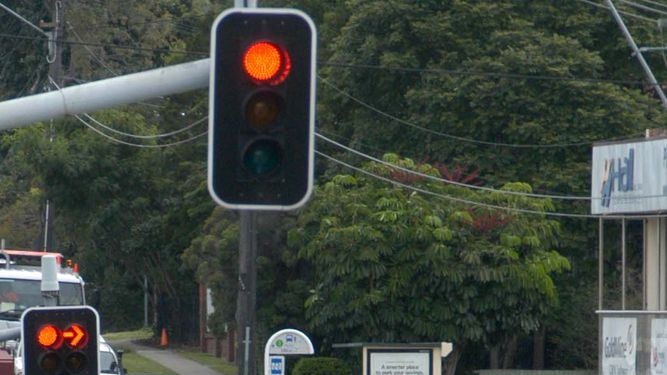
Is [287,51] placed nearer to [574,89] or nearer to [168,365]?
[574,89]

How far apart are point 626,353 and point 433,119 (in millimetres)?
9165

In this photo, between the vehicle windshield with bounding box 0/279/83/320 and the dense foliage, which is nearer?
the vehicle windshield with bounding box 0/279/83/320

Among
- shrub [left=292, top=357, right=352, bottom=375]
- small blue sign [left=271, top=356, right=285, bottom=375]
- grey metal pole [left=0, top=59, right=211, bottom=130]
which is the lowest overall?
shrub [left=292, top=357, right=352, bottom=375]

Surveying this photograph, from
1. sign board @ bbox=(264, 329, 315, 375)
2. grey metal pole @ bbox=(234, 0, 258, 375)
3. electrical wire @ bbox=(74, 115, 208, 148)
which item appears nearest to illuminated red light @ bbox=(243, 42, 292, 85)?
sign board @ bbox=(264, 329, 315, 375)

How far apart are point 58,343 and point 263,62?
3.48 m

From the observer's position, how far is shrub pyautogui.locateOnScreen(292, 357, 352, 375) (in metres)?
35.8

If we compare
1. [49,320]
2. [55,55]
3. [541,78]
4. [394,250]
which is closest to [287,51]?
[49,320]

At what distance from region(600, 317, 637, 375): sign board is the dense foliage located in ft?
7.77

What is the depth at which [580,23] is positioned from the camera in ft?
126

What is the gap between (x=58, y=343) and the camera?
900 centimetres

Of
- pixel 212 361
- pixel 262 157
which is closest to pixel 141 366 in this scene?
pixel 212 361

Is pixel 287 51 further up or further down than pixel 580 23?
further down

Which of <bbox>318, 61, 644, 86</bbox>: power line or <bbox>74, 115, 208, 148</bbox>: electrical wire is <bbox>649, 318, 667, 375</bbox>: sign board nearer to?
<bbox>318, 61, 644, 86</bbox>: power line

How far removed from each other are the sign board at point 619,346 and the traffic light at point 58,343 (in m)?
23.7
